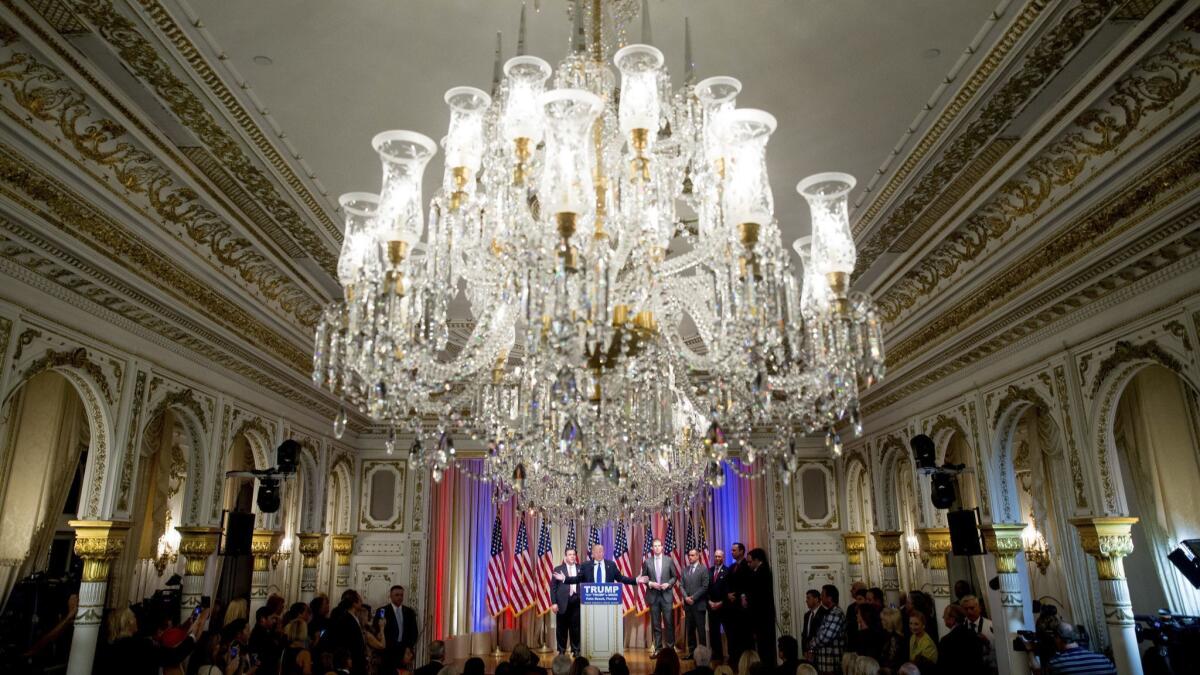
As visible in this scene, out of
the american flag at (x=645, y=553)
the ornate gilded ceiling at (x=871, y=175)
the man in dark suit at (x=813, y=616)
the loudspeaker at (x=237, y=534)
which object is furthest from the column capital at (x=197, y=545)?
the american flag at (x=645, y=553)

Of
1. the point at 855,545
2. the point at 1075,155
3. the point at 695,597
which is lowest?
the point at 695,597

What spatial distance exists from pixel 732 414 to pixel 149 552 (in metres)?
10.9

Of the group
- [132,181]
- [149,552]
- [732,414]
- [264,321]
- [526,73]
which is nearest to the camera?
[526,73]

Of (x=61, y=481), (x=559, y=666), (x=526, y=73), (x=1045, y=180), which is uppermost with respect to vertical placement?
(x=1045, y=180)

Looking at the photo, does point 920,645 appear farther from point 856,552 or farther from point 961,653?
point 856,552

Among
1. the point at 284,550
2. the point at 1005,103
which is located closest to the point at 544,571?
the point at 284,550

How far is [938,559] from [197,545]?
316 inches

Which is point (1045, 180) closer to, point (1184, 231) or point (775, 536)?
point (1184, 231)

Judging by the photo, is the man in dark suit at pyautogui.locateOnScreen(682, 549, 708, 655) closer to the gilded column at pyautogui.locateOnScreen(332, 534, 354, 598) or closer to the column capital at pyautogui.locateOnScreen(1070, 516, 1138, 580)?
the gilded column at pyautogui.locateOnScreen(332, 534, 354, 598)

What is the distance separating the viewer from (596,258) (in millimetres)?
3322

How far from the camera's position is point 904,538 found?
11859mm

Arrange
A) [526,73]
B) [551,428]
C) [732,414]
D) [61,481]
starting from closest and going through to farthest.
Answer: [526,73]
[732,414]
[551,428]
[61,481]

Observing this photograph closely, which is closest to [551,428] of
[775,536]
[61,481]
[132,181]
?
[132,181]

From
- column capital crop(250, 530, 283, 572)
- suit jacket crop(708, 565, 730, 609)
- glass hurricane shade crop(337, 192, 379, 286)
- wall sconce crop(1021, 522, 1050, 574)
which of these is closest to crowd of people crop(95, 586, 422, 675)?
column capital crop(250, 530, 283, 572)
